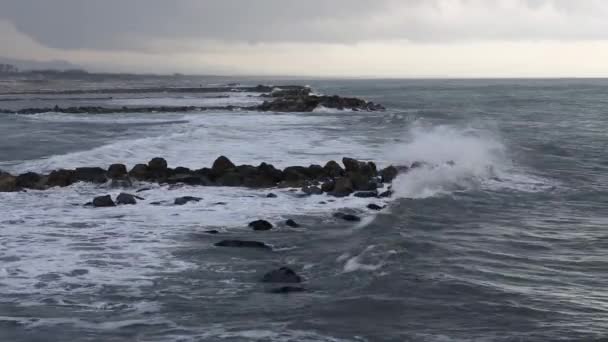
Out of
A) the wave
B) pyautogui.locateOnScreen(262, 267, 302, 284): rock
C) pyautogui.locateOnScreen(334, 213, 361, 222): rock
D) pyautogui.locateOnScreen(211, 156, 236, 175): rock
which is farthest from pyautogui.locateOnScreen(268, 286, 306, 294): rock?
pyautogui.locateOnScreen(211, 156, 236, 175): rock

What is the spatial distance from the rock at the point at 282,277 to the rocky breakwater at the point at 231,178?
7.40 meters

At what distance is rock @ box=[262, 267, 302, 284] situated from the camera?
417 inches

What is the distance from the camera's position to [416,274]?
36.4 ft

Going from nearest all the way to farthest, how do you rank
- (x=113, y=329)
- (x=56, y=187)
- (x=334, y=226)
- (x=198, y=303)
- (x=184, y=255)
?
(x=113, y=329), (x=198, y=303), (x=184, y=255), (x=334, y=226), (x=56, y=187)

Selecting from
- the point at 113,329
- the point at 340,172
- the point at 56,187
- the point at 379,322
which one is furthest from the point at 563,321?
the point at 56,187

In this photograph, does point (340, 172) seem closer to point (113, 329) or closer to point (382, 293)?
point (382, 293)

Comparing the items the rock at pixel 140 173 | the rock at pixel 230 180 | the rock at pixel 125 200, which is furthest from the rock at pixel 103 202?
the rock at pixel 230 180

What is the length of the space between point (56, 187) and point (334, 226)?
28.3 ft

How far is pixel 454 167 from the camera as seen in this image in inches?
919

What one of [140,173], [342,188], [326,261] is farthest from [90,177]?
[326,261]

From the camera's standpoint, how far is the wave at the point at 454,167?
19.9m

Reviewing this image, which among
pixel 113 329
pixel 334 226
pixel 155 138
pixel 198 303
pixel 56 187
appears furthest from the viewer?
pixel 155 138

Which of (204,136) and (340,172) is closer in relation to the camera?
(340,172)

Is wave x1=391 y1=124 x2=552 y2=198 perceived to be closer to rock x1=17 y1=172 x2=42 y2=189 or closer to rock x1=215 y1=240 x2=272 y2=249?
rock x1=215 y1=240 x2=272 y2=249
